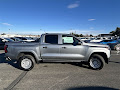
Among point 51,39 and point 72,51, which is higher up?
point 51,39

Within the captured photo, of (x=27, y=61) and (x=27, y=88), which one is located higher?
(x=27, y=61)

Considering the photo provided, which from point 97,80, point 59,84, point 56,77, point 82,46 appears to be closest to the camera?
point 59,84

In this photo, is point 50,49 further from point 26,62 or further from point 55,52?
point 26,62

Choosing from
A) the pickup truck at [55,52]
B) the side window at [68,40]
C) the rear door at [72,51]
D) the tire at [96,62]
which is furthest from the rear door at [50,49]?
the tire at [96,62]

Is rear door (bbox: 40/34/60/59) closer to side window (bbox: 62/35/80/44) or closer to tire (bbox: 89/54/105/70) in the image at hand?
side window (bbox: 62/35/80/44)

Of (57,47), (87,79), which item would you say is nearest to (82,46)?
(57,47)

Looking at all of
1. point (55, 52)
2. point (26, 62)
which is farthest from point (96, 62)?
point (26, 62)

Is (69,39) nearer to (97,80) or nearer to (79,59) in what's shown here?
(79,59)

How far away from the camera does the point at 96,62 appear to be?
4.92 metres

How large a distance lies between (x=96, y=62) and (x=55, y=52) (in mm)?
2256

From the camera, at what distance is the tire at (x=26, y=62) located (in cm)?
476

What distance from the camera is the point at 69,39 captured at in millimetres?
5008

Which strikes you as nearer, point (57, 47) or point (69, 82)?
point (69, 82)

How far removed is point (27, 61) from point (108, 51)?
14.0 ft
